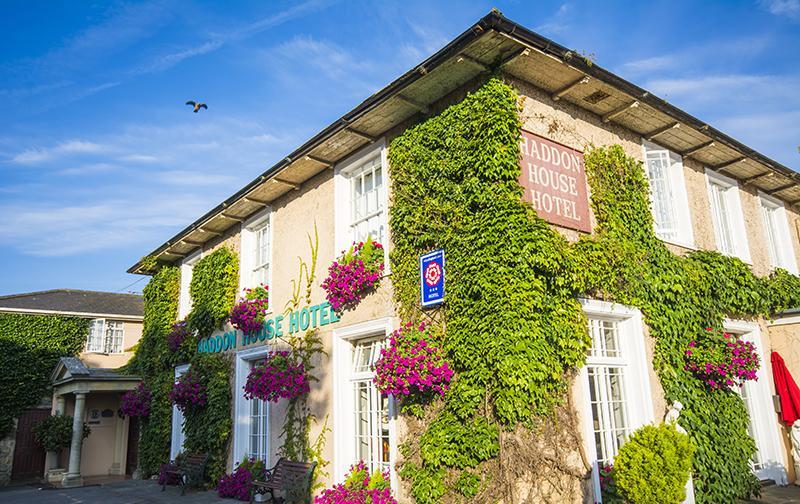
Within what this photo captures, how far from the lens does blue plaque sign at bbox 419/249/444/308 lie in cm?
732

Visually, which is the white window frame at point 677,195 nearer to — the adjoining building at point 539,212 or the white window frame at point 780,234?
the adjoining building at point 539,212

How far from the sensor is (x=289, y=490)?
8.73m

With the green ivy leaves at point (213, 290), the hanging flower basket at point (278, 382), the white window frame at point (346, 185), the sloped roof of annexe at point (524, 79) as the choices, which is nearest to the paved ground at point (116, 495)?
the hanging flower basket at point (278, 382)

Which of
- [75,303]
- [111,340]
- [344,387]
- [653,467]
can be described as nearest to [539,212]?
[653,467]

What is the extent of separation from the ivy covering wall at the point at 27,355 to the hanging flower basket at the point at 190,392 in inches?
389

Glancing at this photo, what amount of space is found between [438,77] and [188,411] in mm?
9498

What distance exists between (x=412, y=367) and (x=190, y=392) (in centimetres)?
716

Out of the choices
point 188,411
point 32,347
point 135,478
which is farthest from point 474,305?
point 32,347

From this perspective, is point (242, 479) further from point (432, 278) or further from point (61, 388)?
point (61, 388)

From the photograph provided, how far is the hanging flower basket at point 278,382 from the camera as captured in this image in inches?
367

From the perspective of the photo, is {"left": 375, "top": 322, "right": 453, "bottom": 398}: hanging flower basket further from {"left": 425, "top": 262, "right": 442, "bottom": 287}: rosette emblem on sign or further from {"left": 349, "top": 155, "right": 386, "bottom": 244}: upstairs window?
{"left": 349, "top": 155, "right": 386, "bottom": 244}: upstairs window

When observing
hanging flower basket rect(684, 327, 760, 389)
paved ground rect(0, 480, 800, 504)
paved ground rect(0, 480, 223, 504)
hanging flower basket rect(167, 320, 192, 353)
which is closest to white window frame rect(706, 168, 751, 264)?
hanging flower basket rect(684, 327, 760, 389)

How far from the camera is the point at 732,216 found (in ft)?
35.7

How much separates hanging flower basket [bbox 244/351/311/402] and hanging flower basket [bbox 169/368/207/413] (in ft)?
10.1
